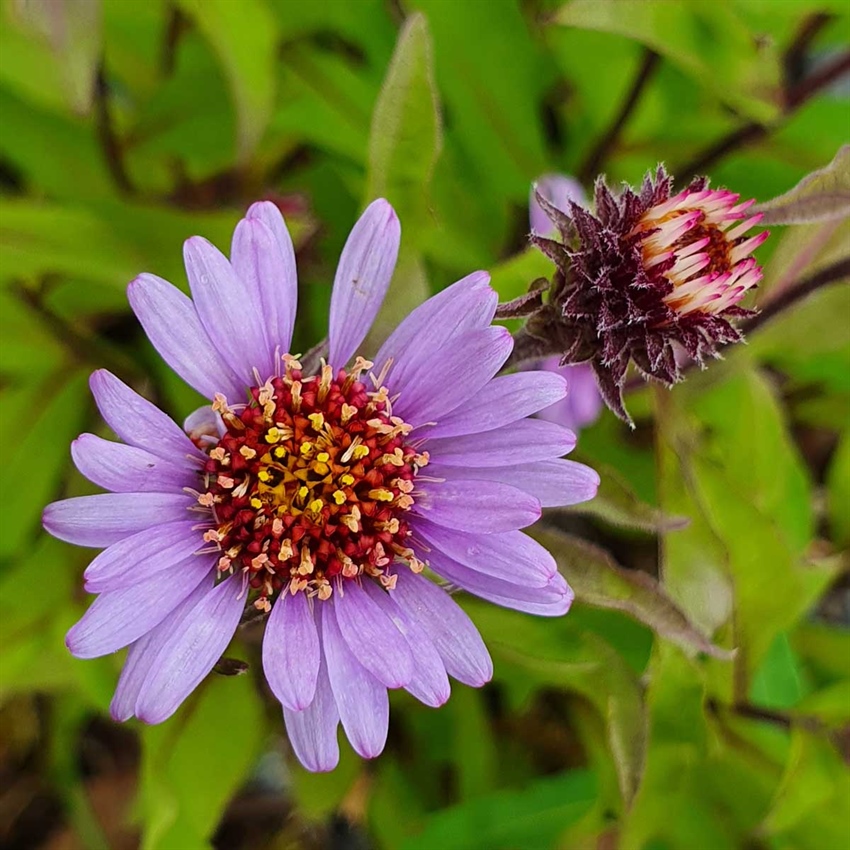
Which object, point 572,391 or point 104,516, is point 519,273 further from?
point 104,516

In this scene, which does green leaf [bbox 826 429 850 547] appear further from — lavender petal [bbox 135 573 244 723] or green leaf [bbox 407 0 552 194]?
lavender petal [bbox 135 573 244 723]

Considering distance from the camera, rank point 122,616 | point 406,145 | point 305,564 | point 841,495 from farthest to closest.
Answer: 1. point 841,495
2. point 406,145
3. point 305,564
4. point 122,616

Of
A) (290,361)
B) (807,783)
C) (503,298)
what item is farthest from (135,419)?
(807,783)

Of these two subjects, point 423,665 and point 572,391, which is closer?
point 423,665

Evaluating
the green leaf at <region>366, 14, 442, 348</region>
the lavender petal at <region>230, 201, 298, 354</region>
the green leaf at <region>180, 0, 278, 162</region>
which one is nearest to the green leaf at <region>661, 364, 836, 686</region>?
the green leaf at <region>366, 14, 442, 348</region>

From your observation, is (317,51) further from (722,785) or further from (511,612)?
(722,785)

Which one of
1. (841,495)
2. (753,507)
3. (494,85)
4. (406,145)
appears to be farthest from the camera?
(841,495)

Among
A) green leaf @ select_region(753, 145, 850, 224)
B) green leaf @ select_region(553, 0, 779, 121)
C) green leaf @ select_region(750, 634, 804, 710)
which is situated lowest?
green leaf @ select_region(750, 634, 804, 710)

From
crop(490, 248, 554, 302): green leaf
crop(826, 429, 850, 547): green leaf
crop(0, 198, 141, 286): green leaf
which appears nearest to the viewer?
crop(490, 248, 554, 302): green leaf
